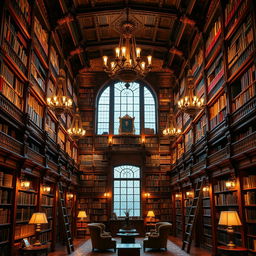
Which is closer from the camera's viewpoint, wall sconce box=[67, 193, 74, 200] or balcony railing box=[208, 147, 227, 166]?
A: balcony railing box=[208, 147, 227, 166]

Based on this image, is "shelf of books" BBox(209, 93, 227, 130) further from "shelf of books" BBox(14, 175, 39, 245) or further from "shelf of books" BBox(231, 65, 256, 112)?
"shelf of books" BBox(14, 175, 39, 245)

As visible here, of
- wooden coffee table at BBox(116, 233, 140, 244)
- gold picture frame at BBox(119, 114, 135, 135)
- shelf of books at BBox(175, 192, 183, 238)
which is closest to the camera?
wooden coffee table at BBox(116, 233, 140, 244)

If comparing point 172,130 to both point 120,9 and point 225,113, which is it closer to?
point 225,113

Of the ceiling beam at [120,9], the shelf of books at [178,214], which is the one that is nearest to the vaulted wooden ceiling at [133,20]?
the ceiling beam at [120,9]

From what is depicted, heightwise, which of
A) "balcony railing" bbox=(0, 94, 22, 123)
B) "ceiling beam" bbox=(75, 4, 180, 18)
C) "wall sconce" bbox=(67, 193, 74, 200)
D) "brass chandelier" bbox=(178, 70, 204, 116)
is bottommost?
"wall sconce" bbox=(67, 193, 74, 200)

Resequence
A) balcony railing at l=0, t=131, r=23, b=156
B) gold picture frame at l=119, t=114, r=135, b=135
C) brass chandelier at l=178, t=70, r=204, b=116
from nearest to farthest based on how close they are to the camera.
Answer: balcony railing at l=0, t=131, r=23, b=156 < brass chandelier at l=178, t=70, r=204, b=116 < gold picture frame at l=119, t=114, r=135, b=135

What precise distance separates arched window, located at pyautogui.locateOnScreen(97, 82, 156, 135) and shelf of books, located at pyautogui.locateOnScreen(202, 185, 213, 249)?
6.96 m

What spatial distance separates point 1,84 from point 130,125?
10.5 meters

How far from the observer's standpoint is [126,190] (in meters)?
16.5

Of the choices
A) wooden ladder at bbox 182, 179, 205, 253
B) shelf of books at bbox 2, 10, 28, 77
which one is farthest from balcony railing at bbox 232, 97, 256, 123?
shelf of books at bbox 2, 10, 28, 77

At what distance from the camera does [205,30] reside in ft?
37.3

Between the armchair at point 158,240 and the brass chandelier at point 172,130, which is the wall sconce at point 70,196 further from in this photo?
the brass chandelier at point 172,130

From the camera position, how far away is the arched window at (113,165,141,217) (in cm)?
1619

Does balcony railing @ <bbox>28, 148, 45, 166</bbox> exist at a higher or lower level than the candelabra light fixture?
lower
